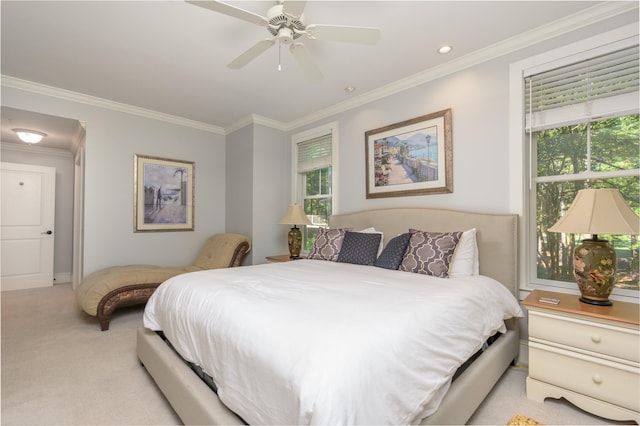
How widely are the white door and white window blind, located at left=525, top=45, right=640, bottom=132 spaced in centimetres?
714

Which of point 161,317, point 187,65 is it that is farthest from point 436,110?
point 161,317

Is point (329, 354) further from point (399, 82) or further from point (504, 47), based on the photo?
point (399, 82)

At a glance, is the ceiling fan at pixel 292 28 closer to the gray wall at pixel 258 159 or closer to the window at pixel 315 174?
the gray wall at pixel 258 159

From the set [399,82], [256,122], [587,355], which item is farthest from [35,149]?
[587,355]

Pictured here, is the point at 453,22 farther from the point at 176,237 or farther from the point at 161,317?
the point at 176,237

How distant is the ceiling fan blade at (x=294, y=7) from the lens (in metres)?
1.64

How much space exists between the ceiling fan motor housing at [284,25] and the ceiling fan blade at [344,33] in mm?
71

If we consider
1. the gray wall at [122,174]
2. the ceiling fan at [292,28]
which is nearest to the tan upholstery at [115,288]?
the gray wall at [122,174]

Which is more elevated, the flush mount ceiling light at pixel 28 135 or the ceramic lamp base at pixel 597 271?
the flush mount ceiling light at pixel 28 135

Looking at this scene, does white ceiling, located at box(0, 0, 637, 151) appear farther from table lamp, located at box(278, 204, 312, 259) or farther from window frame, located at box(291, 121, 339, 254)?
table lamp, located at box(278, 204, 312, 259)

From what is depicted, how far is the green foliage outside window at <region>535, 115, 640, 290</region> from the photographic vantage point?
2.07m

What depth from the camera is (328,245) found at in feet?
10.3

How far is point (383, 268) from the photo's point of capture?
2557 mm

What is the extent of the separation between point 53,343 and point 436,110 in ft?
14.2
